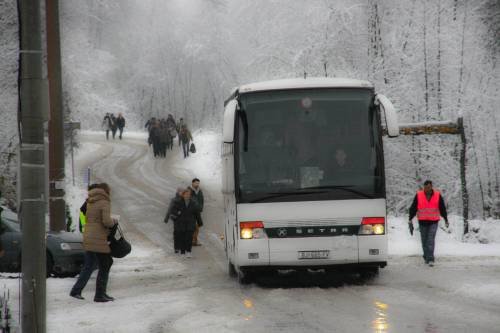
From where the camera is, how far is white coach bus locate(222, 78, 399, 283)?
13.9m

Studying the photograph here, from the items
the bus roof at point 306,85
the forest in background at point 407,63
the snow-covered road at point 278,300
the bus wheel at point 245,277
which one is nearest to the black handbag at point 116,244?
the snow-covered road at point 278,300

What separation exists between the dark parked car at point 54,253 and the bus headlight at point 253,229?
15.6ft

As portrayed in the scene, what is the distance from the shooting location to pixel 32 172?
8383mm

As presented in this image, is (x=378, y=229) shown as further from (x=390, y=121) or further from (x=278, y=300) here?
(x=278, y=300)

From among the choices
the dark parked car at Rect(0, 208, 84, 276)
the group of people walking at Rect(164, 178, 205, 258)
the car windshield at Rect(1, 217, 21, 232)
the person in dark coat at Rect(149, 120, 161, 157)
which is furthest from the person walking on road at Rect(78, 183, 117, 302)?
the person in dark coat at Rect(149, 120, 161, 157)

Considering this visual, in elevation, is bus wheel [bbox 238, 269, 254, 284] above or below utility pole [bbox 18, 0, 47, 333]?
below

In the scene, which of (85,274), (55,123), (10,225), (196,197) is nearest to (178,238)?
(196,197)

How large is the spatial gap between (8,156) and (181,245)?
1115cm

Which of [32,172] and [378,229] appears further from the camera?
[378,229]

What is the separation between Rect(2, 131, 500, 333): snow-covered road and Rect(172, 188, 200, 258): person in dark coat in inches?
17.2

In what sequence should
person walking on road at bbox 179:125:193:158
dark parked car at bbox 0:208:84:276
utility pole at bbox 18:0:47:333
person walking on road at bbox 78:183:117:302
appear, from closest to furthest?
1. utility pole at bbox 18:0:47:333
2. person walking on road at bbox 78:183:117:302
3. dark parked car at bbox 0:208:84:276
4. person walking on road at bbox 179:125:193:158

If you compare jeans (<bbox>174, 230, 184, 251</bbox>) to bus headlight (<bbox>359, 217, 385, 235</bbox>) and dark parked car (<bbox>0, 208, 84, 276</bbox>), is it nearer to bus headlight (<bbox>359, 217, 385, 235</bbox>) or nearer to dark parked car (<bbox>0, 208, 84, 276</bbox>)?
dark parked car (<bbox>0, 208, 84, 276</bbox>)

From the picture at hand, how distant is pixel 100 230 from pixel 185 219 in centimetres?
884

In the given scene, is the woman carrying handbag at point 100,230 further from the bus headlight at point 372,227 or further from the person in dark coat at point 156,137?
the person in dark coat at point 156,137
